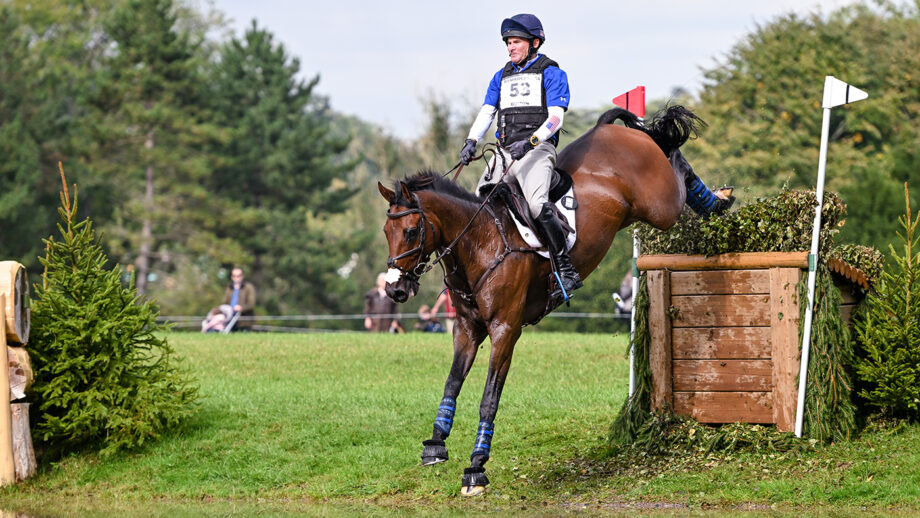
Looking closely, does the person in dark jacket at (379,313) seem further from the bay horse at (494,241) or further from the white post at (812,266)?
the white post at (812,266)

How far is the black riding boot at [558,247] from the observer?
8125mm

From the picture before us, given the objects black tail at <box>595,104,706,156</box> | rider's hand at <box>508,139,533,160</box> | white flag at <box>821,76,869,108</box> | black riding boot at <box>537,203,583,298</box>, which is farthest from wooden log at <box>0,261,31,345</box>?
white flag at <box>821,76,869,108</box>

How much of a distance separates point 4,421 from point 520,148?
5.36 metres

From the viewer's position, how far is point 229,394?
12.8 m

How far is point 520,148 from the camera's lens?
818cm

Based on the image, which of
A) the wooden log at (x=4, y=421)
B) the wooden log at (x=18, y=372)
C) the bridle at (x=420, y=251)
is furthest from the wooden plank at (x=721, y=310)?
the wooden log at (x=4, y=421)

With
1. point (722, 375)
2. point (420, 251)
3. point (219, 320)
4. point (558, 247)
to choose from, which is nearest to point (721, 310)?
point (722, 375)

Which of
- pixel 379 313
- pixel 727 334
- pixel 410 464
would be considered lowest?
pixel 410 464

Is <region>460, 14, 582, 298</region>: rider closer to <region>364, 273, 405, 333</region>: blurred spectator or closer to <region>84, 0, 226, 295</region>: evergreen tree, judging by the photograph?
<region>364, 273, 405, 333</region>: blurred spectator

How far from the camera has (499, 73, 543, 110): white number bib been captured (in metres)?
8.43

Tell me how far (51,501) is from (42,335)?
6.00 feet

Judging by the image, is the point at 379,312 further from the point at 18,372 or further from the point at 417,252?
the point at 417,252

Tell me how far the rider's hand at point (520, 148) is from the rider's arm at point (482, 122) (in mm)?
270

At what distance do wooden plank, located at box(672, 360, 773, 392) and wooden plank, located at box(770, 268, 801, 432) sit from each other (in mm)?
110
